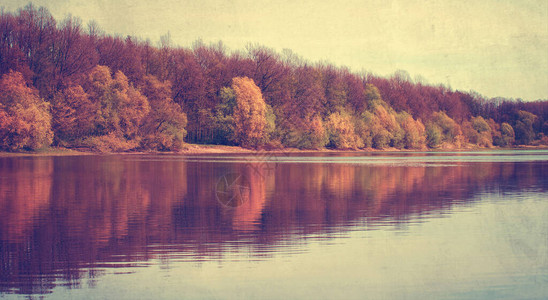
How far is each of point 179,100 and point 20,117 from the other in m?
38.9

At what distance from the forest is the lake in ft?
171

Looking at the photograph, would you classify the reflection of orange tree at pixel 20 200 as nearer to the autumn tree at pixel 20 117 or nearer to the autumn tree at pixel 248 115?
the autumn tree at pixel 20 117

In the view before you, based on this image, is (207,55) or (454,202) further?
(207,55)

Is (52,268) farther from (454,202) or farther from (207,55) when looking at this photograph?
(207,55)

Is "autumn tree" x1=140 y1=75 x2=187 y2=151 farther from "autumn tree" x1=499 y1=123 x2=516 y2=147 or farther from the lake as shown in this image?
"autumn tree" x1=499 y1=123 x2=516 y2=147

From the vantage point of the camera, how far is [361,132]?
126812mm

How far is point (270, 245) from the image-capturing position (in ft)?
45.6

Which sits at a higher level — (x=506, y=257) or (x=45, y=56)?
(x=45, y=56)

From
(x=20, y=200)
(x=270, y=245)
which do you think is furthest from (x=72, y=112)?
(x=270, y=245)

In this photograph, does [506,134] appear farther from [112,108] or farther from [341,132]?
[112,108]

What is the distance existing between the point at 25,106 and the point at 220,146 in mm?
40312

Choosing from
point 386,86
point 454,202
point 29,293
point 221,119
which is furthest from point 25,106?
point 386,86

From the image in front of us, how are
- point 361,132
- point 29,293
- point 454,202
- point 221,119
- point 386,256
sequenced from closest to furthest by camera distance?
point 29,293, point 386,256, point 454,202, point 221,119, point 361,132

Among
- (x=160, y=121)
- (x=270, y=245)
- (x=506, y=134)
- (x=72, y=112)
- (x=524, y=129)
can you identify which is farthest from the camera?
(x=524, y=129)
